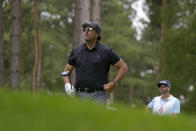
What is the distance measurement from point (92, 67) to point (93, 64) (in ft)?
0.15

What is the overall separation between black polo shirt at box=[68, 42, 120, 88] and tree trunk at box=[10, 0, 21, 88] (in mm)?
15965

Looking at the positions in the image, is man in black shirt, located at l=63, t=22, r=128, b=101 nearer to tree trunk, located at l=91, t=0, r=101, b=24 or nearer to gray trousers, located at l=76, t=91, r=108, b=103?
gray trousers, located at l=76, t=91, r=108, b=103

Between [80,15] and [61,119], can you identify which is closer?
[61,119]

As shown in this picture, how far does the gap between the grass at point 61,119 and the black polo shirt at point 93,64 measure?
13.5ft

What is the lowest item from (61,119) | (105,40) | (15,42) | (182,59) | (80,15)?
(105,40)

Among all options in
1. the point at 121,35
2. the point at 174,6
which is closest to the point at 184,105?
the point at 174,6

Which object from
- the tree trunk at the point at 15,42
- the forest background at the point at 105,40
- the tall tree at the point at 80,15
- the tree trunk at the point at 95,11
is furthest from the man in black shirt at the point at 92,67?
the tree trunk at the point at 15,42

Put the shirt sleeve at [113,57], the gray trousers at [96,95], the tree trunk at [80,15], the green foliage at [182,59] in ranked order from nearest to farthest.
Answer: the gray trousers at [96,95], the shirt sleeve at [113,57], the tree trunk at [80,15], the green foliage at [182,59]

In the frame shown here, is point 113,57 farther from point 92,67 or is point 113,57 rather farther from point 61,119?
point 61,119

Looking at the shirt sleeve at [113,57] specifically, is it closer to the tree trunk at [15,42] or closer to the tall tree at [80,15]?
the tall tree at [80,15]

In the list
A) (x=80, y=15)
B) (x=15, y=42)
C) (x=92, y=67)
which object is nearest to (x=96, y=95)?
(x=92, y=67)

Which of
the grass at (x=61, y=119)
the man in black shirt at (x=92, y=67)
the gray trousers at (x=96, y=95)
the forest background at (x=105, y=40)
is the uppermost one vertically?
the grass at (x=61, y=119)

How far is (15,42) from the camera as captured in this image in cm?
2314

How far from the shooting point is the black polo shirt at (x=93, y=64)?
7062 millimetres
